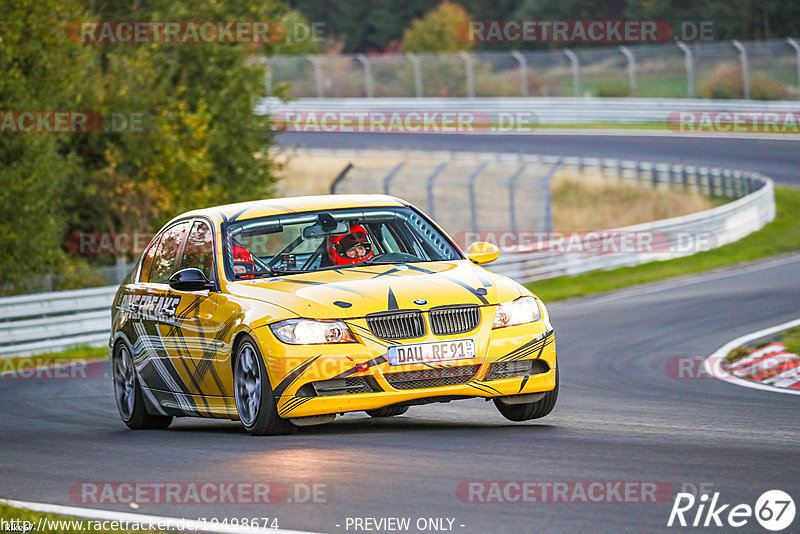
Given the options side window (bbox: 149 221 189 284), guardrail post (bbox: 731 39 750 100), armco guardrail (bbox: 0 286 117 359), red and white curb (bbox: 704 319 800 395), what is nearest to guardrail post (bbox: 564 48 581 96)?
guardrail post (bbox: 731 39 750 100)

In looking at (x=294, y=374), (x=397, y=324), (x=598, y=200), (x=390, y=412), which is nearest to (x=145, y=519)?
(x=294, y=374)

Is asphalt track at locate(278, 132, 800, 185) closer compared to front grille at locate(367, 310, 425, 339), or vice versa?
front grille at locate(367, 310, 425, 339)

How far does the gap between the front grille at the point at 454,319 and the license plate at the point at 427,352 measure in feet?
0.28

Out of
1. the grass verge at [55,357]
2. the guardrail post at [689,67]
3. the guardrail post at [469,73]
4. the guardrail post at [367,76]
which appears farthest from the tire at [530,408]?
the guardrail post at [367,76]

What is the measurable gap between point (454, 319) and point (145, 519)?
284cm

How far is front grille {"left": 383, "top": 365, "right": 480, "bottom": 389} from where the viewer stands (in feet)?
27.7

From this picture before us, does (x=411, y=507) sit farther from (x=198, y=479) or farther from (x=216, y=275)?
(x=216, y=275)

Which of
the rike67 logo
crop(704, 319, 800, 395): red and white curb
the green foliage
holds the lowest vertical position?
crop(704, 319, 800, 395): red and white curb

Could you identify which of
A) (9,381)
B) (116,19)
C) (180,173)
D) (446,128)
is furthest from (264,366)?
(446,128)

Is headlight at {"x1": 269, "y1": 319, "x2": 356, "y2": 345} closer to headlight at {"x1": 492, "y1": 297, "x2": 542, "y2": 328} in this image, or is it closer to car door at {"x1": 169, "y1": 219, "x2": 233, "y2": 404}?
car door at {"x1": 169, "y1": 219, "x2": 233, "y2": 404}

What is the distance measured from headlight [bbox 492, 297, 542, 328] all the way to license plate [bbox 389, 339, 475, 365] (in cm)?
33

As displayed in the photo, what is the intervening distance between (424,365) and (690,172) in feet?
104

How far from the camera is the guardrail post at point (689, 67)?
4772 cm

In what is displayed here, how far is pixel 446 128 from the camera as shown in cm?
5375
